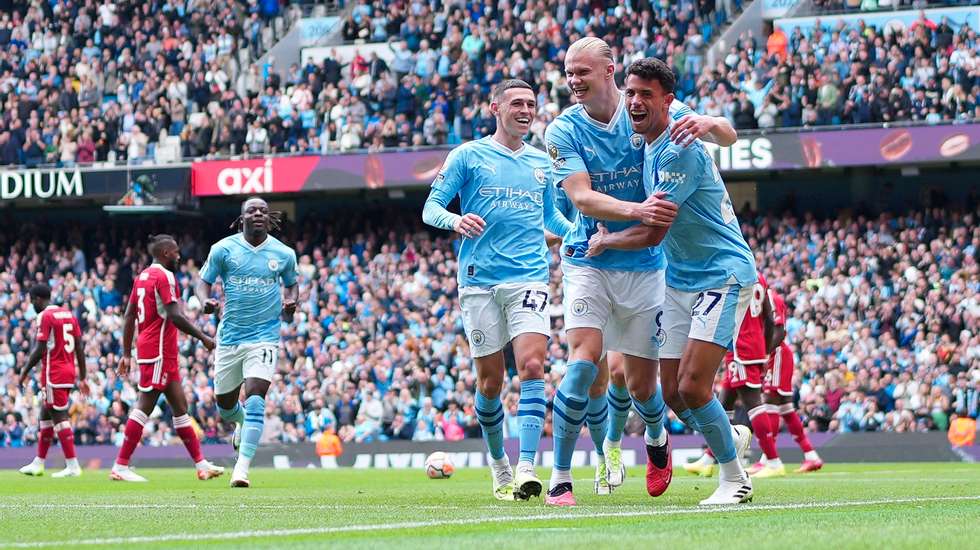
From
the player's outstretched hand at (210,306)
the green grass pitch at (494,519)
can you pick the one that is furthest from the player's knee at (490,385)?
the player's outstretched hand at (210,306)

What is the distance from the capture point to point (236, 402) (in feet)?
49.0

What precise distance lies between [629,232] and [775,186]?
22739 mm

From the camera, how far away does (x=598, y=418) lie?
11.4 metres

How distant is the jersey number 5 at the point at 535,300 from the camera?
1056cm

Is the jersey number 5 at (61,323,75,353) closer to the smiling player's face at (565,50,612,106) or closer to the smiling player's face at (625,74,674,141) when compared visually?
the smiling player's face at (565,50,612,106)

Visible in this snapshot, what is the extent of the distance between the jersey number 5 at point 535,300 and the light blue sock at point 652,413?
0.93m

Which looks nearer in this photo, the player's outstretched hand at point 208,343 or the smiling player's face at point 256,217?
the smiling player's face at point 256,217

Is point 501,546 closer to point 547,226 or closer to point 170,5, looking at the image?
point 547,226

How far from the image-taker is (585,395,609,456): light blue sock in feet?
37.1

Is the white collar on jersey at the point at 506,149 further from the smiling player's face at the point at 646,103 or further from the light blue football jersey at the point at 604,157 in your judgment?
the smiling player's face at the point at 646,103

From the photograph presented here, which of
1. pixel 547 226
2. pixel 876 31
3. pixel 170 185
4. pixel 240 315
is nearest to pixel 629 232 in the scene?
pixel 547 226

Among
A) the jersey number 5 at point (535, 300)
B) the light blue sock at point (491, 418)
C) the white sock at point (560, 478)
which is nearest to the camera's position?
the white sock at point (560, 478)

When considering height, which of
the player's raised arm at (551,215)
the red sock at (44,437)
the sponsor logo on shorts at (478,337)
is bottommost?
the red sock at (44,437)

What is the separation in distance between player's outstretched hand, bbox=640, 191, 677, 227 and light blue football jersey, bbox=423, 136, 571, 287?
2228mm
